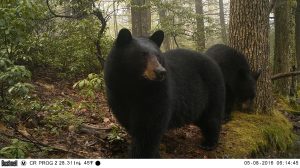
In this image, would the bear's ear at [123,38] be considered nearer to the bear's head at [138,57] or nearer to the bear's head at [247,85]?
the bear's head at [138,57]

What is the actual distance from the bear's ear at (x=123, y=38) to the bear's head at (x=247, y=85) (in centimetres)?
338

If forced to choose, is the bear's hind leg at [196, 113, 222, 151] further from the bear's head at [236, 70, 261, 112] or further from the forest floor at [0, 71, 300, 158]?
the bear's head at [236, 70, 261, 112]

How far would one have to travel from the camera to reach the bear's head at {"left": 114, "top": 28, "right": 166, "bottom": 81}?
172 inches

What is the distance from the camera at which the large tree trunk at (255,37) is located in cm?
734

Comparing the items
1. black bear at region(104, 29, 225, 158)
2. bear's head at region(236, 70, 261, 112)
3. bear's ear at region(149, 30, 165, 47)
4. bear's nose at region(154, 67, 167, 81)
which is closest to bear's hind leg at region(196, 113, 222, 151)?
black bear at region(104, 29, 225, 158)

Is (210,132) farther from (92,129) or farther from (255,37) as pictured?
(255,37)

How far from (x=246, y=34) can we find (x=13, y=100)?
13.5ft

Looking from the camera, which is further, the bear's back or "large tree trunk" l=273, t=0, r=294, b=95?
"large tree trunk" l=273, t=0, r=294, b=95

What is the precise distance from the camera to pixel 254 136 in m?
6.88

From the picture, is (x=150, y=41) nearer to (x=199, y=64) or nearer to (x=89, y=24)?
(x=199, y=64)

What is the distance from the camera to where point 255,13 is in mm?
7328

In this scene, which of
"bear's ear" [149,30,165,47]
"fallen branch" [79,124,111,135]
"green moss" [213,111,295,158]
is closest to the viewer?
"bear's ear" [149,30,165,47]

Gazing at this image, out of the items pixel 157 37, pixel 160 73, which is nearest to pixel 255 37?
pixel 157 37

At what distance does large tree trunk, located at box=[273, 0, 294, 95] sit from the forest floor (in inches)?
153
